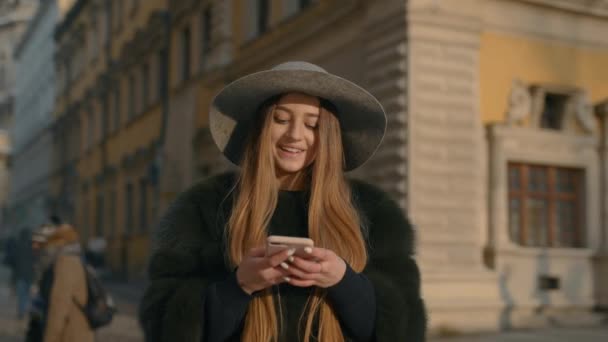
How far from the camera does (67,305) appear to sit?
5.55 meters

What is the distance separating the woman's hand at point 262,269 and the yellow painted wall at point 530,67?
31.5 feet

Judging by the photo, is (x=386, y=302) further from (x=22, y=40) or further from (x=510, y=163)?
(x=22, y=40)

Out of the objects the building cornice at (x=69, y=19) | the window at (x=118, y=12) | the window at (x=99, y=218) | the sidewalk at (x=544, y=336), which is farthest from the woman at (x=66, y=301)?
the building cornice at (x=69, y=19)

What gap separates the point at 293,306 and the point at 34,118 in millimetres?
51960

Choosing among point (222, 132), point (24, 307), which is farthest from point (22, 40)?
point (222, 132)

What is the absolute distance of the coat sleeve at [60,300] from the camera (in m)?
5.43

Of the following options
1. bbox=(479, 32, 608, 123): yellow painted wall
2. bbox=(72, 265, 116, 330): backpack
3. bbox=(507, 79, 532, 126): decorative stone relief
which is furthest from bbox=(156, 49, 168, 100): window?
bbox=(72, 265, 116, 330): backpack

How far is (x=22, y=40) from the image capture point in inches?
2207

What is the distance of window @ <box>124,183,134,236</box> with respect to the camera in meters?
25.8

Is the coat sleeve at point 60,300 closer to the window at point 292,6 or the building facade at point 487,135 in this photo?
the building facade at point 487,135

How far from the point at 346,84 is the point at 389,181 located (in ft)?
27.3

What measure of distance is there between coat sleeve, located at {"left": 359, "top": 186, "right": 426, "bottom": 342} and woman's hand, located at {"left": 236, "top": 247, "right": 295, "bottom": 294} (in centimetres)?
34

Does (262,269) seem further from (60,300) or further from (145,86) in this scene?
(145,86)

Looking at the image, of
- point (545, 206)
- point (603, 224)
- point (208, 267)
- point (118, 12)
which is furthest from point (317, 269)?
point (118, 12)
